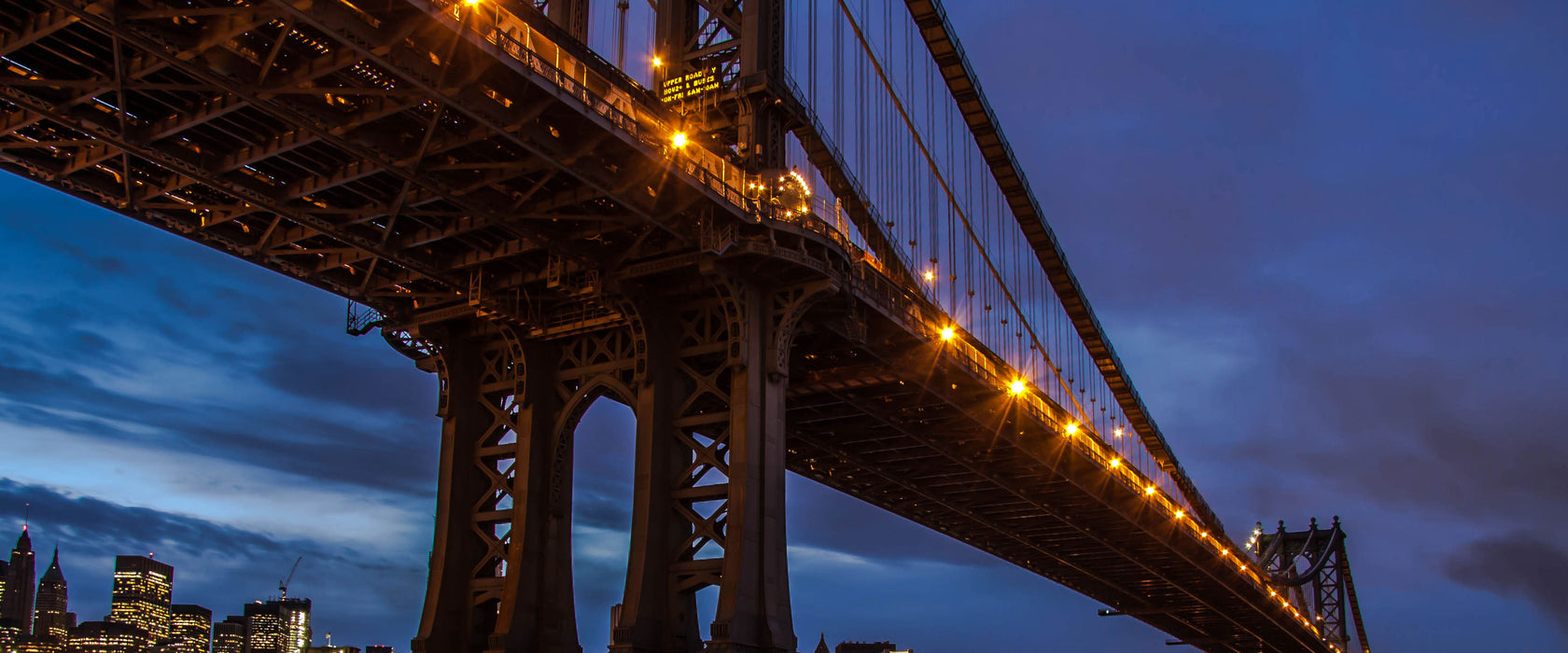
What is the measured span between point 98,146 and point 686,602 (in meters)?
17.9

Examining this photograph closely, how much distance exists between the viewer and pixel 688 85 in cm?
4084

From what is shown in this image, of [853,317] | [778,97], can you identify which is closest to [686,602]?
[853,317]

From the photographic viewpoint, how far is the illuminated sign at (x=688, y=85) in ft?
133

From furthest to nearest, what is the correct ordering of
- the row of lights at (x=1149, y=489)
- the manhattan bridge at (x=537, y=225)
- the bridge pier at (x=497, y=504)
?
the row of lights at (x=1149, y=489) < the bridge pier at (x=497, y=504) < the manhattan bridge at (x=537, y=225)

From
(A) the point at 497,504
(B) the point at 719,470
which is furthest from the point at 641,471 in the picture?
(A) the point at 497,504

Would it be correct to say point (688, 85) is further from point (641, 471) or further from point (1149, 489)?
point (1149, 489)

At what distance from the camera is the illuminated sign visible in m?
40.6

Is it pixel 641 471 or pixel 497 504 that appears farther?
pixel 497 504

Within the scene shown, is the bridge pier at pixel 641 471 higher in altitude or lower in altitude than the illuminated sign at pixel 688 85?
lower

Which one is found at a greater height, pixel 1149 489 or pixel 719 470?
pixel 1149 489

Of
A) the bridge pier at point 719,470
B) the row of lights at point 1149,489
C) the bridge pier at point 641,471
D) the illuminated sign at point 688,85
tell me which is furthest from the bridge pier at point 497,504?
the row of lights at point 1149,489

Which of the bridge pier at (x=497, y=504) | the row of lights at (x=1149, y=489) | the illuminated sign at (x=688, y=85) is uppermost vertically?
the illuminated sign at (x=688, y=85)

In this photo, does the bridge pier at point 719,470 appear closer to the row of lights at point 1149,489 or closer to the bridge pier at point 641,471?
the bridge pier at point 641,471

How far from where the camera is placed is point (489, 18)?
26938 mm
